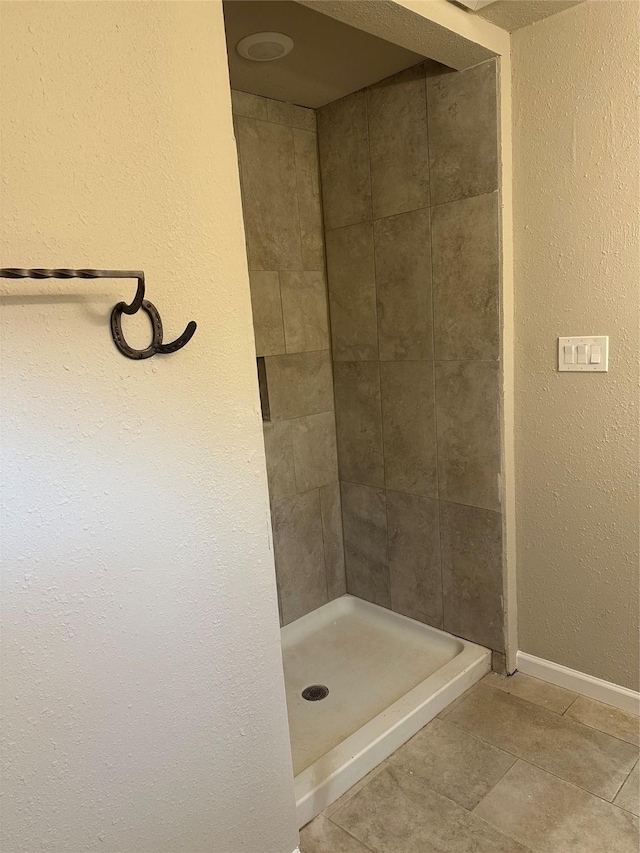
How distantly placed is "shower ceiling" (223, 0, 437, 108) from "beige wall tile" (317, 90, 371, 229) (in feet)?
0.18

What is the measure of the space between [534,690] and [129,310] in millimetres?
1844

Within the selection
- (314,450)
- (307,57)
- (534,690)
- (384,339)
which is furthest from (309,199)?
(534,690)

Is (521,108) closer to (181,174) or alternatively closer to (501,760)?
(181,174)

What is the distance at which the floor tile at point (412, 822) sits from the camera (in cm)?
144

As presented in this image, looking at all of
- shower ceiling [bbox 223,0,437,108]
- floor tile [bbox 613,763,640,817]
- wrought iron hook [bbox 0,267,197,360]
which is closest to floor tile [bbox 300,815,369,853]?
floor tile [bbox 613,763,640,817]

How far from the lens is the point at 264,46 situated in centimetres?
174

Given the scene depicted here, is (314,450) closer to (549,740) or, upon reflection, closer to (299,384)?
(299,384)

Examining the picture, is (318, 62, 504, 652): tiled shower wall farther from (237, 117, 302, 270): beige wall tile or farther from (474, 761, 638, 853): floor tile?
(474, 761, 638, 853): floor tile

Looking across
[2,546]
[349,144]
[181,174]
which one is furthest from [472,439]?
[2,546]

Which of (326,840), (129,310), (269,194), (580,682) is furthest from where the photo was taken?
(269,194)

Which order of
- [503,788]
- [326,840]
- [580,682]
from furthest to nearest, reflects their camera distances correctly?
[580,682]
[503,788]
[326,840]

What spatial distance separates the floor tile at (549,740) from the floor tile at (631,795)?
0.01 metres

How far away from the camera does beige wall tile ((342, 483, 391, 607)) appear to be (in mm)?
2406

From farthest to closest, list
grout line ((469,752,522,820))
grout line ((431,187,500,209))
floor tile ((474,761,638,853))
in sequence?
grout line ((431,187,500,209)), grout line ((469,752,522,820)), floor tile ((474,761,638,853))
